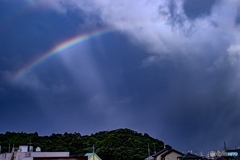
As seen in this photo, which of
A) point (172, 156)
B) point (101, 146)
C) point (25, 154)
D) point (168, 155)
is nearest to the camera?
point (25, 154)

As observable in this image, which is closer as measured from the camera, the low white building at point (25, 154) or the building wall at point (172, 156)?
the low white building at point (25, 154)

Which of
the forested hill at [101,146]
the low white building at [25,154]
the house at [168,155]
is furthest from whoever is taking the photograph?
the forested hill at [101,146]

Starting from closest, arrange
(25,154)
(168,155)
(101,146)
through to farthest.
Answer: (25,154), (168,155), (101,146)

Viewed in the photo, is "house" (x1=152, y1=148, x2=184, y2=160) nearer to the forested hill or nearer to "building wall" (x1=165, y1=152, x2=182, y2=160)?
"building wall" (x1=165, y1=152, x2=182, y2=160)

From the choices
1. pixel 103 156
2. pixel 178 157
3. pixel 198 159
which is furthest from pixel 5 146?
pixel 198 159

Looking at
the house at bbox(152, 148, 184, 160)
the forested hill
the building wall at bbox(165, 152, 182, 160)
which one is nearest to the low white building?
the house at bbox(152, 148, 184, 160)

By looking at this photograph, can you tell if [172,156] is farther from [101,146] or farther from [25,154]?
[25,154]

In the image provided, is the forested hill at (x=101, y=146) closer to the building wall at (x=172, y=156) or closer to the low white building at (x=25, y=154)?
the building wall at (x=172, y=156)

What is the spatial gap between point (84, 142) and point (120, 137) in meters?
12.3

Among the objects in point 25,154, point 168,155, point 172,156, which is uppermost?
point 168,155

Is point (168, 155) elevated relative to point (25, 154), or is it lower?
elevated

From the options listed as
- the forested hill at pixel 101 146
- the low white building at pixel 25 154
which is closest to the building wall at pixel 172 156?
the forested hill at pixel 101 146

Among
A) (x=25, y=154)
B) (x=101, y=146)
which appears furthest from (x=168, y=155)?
(x=25, y=154)

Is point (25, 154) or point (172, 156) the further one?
point (172, 156)
